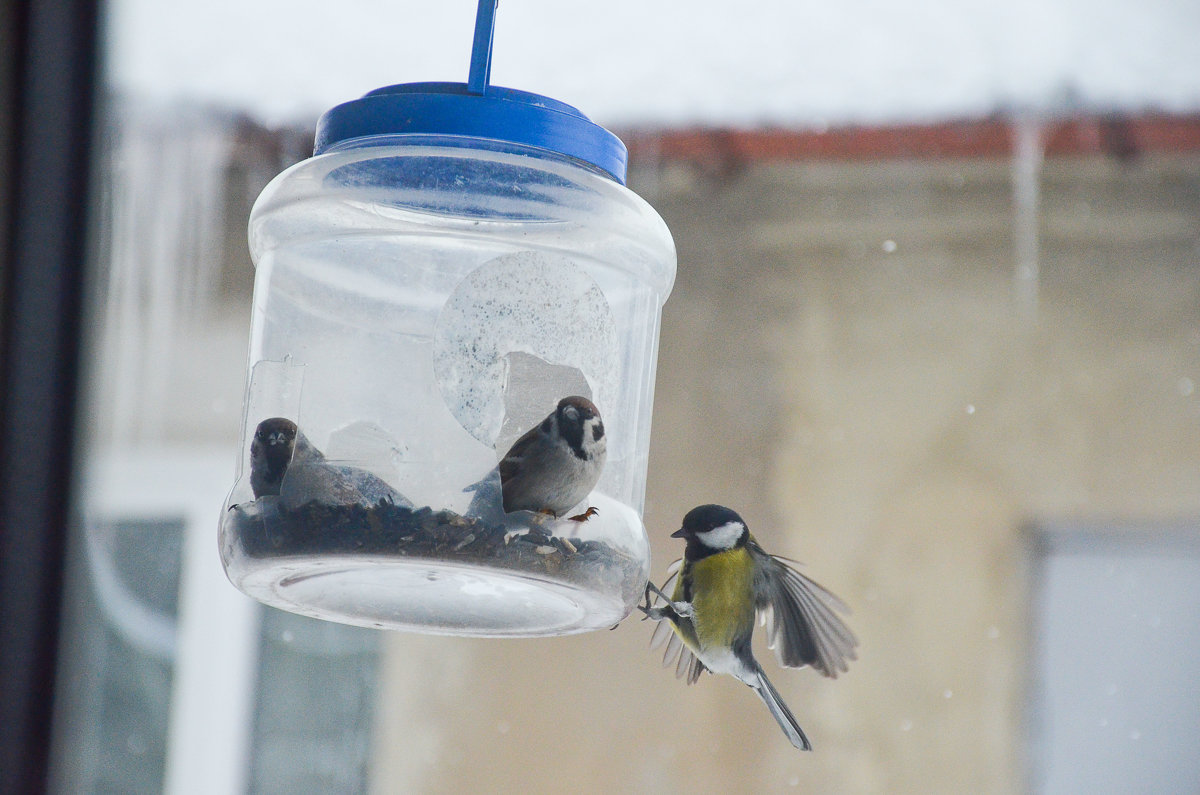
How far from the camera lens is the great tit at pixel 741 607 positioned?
117 centimetres

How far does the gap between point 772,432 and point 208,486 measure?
3.57 feet

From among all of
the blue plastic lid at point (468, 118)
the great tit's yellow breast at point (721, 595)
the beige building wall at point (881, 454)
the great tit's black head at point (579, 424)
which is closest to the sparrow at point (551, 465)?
the great tit's black head at point (579, 424)

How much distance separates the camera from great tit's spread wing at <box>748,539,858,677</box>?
1180mm

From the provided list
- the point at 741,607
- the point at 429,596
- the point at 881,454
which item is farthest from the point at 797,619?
the point at 881,454

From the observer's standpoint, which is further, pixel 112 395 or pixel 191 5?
pixel 112 395

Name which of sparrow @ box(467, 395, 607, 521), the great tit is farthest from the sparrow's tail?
sparrow @ box(467, 395, 607, 521)

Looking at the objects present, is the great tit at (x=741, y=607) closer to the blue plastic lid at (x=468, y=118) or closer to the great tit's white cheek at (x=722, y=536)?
the great tit's white cheek at (x=722, y=536)

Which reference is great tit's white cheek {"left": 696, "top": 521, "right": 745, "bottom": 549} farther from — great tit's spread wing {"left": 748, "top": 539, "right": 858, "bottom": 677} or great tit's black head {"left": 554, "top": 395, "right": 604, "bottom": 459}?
great tit's black head {"left": 554, "top": 395, "right": 604, "bottom": 459}

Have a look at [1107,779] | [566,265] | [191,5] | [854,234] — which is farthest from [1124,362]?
[191,5]

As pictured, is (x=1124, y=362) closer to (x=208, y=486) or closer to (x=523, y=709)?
(x=523, y=709)

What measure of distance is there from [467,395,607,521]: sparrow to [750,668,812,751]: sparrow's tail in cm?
32

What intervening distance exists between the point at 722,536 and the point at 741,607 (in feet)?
0.27

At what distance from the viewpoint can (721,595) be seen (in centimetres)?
119

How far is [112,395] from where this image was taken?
2.51 metres
